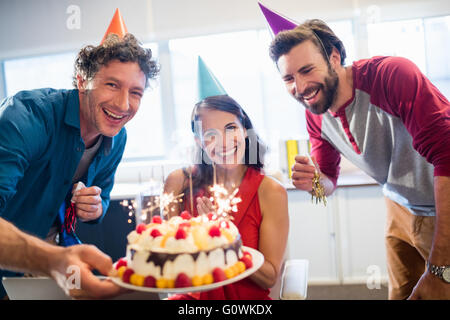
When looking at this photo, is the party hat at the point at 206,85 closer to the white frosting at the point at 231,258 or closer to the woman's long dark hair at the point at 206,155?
the woman's long dark hair at the point at 206,155

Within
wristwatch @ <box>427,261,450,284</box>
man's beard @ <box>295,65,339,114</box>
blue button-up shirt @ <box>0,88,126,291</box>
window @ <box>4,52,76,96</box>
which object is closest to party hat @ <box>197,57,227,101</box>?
man's beard @ <box>295,65,339,114</box>

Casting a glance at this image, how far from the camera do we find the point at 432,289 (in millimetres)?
932

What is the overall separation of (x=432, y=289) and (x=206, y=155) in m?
0.68

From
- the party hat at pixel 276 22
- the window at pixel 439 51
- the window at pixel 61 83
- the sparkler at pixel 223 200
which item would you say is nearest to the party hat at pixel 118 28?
the window at pixel 61 83

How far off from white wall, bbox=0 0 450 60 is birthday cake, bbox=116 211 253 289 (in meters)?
0.65

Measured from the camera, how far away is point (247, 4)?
1152 mm

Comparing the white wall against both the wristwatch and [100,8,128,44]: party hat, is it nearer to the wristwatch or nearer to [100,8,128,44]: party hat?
[100,8,128,44]: party hat

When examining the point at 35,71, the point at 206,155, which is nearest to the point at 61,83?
the point at 35,71

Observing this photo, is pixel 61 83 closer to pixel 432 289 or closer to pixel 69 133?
pixel 69 133
